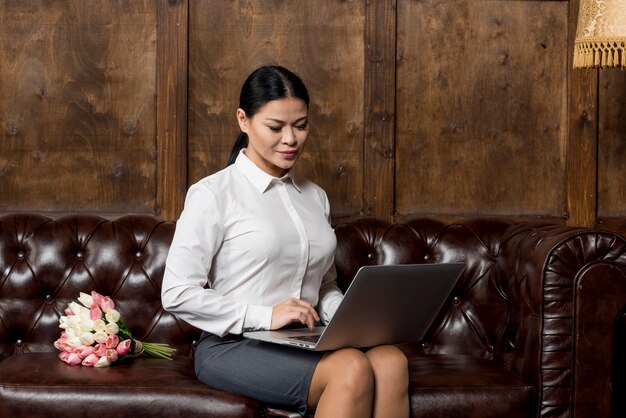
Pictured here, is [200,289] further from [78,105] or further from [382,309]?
[78,105]

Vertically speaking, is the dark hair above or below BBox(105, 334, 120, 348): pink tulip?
above

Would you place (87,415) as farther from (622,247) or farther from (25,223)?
(622,247)

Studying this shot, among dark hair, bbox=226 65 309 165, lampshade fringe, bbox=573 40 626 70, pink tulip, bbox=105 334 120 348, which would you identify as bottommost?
pink tulip, bbox=105 334 120 348

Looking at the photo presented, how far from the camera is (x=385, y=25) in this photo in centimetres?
357

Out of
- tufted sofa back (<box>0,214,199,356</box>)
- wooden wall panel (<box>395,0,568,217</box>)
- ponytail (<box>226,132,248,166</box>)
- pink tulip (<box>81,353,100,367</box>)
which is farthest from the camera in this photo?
wooden wall panel (<box>395,0,568,217</box>)

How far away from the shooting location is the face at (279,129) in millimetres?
2615

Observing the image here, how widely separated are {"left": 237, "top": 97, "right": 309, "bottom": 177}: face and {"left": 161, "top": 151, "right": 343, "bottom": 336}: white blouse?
0.27 ft

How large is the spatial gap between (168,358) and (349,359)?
813 millimetres

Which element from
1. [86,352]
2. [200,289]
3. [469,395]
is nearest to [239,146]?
[200,289]

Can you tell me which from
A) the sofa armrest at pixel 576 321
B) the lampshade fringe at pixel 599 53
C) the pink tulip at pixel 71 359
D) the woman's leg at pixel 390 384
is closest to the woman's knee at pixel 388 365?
the woman's leg at pixel 390 384

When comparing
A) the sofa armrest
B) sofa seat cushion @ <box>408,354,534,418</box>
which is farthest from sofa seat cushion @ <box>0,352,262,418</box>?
the sofa armrest

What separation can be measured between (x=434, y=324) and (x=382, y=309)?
2.73 ft

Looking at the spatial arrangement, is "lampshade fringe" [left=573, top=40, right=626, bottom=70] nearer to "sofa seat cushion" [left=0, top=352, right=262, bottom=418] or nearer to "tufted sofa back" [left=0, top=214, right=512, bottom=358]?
"tufted sofa back" [left=0, top=214, right=512, bottom=358]

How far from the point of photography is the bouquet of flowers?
102 inches
